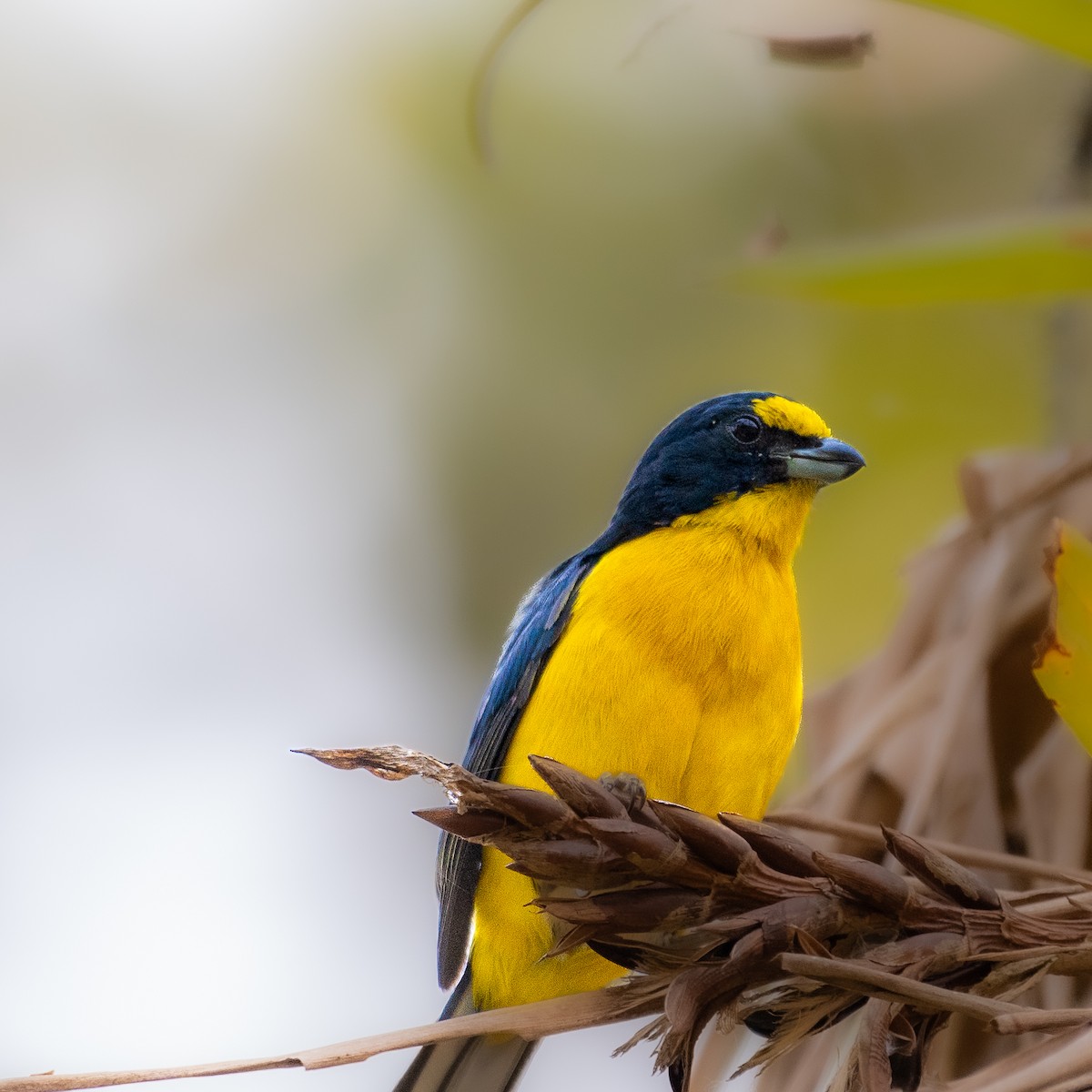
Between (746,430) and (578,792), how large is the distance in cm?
212

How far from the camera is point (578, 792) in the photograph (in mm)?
1539

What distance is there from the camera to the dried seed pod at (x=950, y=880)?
1.57 meters

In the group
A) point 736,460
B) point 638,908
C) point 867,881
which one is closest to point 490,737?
point 736,460

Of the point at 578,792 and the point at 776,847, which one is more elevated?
the point at 578,792

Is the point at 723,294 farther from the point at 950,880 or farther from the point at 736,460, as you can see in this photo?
the point at 950,880

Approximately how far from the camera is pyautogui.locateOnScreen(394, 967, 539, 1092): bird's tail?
9.80ft

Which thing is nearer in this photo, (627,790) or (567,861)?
(567,861)

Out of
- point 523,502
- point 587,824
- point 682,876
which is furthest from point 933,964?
point 523,502

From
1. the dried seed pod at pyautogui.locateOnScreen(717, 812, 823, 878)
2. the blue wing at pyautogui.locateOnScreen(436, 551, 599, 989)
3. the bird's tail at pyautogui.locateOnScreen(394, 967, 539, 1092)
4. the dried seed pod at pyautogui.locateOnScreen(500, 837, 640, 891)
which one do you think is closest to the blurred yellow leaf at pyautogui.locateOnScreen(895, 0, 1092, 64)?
the blue wing at pyautogui.locateOnScreen(436, 551, 599, 989)

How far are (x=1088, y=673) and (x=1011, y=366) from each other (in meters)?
3.00

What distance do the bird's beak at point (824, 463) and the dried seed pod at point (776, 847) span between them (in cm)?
185

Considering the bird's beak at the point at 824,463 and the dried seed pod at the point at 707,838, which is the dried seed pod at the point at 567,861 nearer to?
the dried seed pod at the point at 707,838

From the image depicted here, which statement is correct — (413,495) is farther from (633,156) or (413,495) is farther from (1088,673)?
(1088,673)

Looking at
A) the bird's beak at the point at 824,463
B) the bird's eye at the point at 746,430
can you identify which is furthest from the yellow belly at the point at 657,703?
the bird's eye at the point at 746,430
